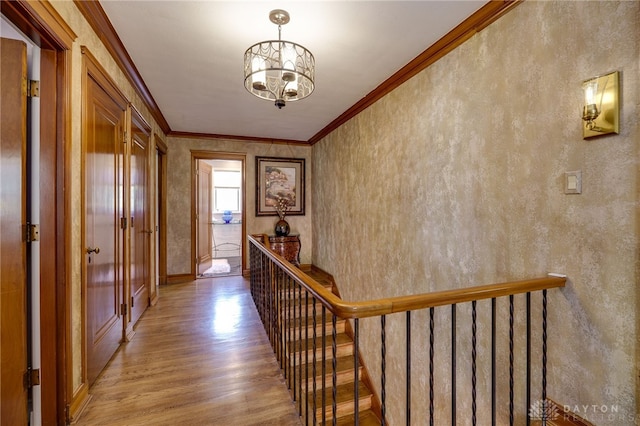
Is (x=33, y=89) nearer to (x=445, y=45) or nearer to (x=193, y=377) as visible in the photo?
(x=193, y=377)

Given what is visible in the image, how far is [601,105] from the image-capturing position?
126 centimetres

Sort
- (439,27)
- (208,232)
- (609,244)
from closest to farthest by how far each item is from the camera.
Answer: (609,244) < (439,27) < (208,232)

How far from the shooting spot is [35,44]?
4.86 ft

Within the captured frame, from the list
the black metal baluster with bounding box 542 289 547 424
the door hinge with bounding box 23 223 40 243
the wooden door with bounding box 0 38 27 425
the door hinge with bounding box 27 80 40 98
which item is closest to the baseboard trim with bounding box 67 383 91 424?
the wooden door with bounding box 0 38 27 425

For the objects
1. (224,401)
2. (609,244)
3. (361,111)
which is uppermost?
(361,111)

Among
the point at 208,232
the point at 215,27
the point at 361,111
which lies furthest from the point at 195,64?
the point at 208,232

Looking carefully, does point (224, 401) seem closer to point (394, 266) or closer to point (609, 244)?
point (394, 266)

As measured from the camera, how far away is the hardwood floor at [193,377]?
69.6 inches

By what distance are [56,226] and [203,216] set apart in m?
4.03

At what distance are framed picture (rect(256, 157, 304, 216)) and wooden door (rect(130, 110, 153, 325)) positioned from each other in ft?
6.59

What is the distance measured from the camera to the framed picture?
518cm

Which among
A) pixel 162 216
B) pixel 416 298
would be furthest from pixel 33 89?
pixel 162 216

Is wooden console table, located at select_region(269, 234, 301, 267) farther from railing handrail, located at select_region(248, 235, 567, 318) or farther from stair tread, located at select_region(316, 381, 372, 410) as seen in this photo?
railing handrail, located at select_region(248, 235, 567, 318)

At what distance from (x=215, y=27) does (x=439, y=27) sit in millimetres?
1563
